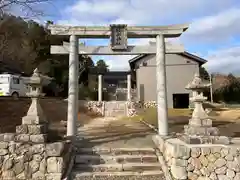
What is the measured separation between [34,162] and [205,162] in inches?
182

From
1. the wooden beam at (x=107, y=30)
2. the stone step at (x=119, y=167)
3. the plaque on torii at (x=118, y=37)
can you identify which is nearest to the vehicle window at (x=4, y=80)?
the wooden beam at (x=107, y=30)

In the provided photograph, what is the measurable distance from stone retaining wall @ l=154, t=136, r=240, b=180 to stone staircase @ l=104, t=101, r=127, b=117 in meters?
19.4

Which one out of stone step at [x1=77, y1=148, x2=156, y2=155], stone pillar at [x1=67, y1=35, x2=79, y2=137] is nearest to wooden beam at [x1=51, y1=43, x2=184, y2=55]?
stone pillar at [x1=67, y1=35, x2=79, y2=137]

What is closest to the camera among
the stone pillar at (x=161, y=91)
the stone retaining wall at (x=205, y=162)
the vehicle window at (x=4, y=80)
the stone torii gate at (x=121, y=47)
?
the stone retaining wall at (x=205, y=162)

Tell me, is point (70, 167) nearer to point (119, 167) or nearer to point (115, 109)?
point (119, 167)

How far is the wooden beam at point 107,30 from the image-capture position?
9430mm

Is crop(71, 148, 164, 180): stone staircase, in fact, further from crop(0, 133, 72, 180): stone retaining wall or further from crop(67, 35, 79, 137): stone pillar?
crop(67, 35, 79, 137): stone pillar

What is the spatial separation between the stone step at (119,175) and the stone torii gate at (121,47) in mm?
2573

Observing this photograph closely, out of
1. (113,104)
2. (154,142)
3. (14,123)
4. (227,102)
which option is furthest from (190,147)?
(227,102)

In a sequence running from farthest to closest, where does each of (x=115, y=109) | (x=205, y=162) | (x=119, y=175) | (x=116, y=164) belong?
(x=115, y=109)
(x=116, y=164)
(x=119, y=175)
(x=205, y=162)

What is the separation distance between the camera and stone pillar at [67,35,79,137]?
29.6 feet

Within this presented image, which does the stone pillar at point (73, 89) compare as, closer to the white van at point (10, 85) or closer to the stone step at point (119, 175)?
the stone step at point (119, 175)

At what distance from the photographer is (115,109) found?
26.4 meters

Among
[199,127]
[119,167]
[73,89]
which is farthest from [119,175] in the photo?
[73,89]
